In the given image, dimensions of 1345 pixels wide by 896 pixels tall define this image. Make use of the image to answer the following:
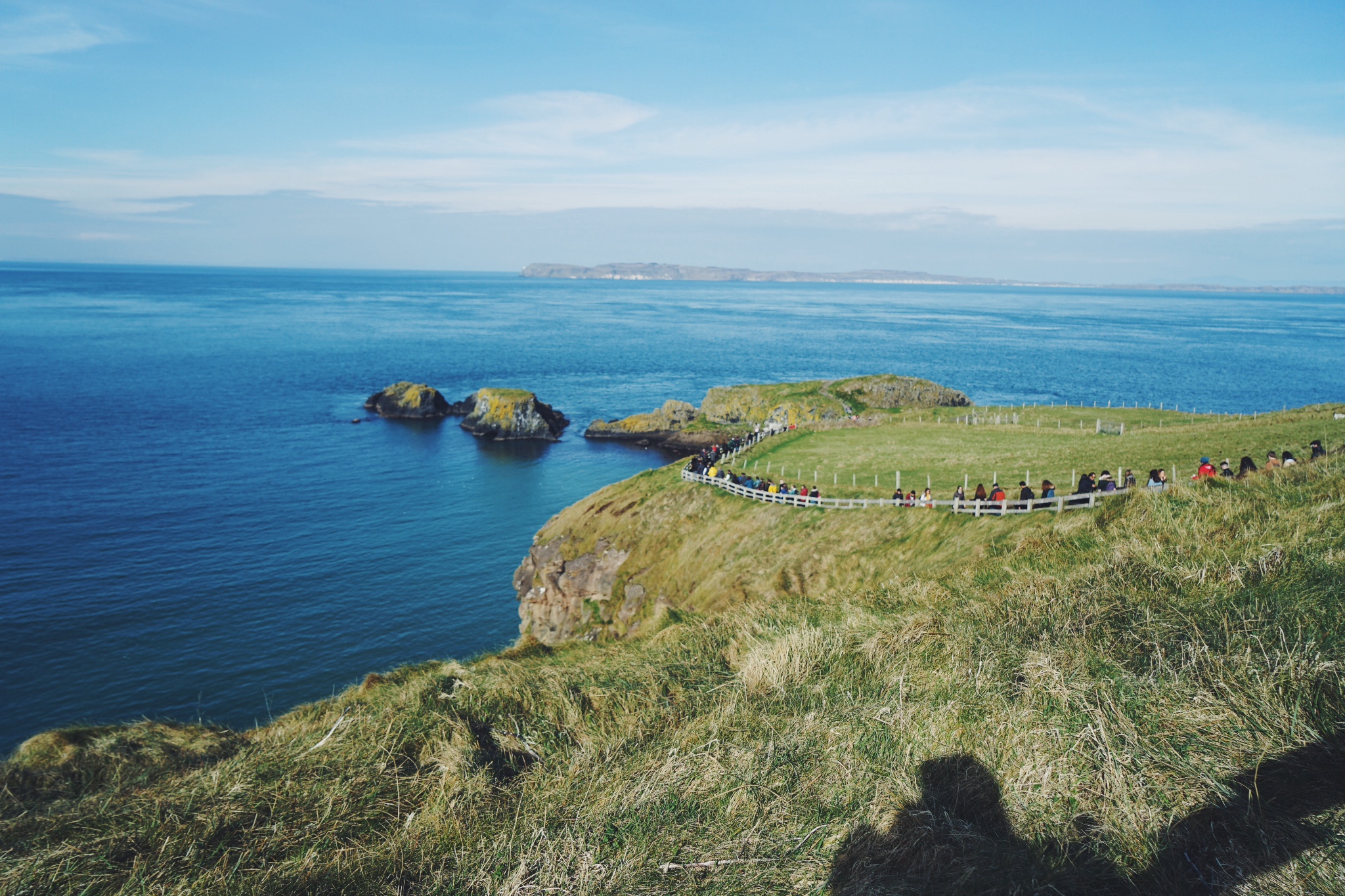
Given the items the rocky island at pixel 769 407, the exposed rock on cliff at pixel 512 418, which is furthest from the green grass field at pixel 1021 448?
the exposed rock on cliff at pixel 512 418

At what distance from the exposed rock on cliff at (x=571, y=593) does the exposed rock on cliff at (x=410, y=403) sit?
182 ft

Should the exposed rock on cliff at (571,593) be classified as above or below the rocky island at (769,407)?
below

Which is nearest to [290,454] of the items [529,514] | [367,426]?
[367,426]

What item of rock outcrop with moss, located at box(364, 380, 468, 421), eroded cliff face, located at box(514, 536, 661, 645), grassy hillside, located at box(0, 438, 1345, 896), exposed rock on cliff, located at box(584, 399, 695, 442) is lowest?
eroded cliff face, located at box(514, 536, 661, 645)

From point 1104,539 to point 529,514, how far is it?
42221 millimetres

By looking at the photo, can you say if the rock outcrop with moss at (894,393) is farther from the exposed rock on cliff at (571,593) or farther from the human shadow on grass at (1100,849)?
the human shadow on grass at (1100,849)

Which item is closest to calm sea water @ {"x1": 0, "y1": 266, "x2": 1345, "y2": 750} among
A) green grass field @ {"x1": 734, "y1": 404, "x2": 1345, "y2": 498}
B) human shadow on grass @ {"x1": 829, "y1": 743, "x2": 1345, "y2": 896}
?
→ green grass field @ {"x1": 734, "y1": 404, "x2": 1345, "y2": 498}

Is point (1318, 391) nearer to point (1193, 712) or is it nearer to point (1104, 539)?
point (1104, 539)

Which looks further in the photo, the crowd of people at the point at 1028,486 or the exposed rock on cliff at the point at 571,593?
the exposed rock on cliff at the point at 571,593

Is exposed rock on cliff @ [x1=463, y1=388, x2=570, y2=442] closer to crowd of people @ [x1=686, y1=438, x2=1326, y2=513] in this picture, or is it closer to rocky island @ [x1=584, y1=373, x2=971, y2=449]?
rocky island @ [x1=584, y1=373, x2=971, y2=449]

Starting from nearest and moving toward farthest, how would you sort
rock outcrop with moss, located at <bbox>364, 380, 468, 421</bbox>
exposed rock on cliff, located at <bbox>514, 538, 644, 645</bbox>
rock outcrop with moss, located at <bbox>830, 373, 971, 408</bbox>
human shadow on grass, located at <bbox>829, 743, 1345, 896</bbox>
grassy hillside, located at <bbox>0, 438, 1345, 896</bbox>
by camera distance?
human shadow on grass, located at <bbox>829, 743, 1345, 896</bbox> < grassy hillside, located at <bbox>0, 438, 1345, 896</bbox> < exposed rock on cliff, located at <bbox>514, 538, 644, 645</bbox> < rock outcrop with moss, located at <bbox>830, 373, 971, 408</bbox> < rock outcrop with moss, located at <bbox>364, 380, 468, 421</bbox>

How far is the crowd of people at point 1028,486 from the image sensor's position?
63.7 feet

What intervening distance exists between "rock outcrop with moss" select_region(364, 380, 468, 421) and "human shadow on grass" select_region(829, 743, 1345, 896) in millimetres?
81721

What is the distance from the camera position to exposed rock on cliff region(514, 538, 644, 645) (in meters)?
29.2
